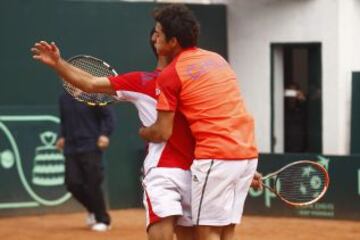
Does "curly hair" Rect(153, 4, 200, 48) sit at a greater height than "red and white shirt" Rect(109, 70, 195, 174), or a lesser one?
greater

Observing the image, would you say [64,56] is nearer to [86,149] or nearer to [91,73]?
[86,149]

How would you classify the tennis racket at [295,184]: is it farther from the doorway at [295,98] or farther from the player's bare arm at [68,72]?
the doorway at [295,98]

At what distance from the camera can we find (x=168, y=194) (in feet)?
20.6

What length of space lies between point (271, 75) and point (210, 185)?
10045 mm

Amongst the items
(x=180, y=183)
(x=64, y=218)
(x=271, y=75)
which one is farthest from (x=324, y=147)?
(x=180, y=183)

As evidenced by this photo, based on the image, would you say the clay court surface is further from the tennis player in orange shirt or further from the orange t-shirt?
the orange t-shirt

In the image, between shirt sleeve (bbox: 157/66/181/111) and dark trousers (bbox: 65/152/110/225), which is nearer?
shirt sleeve (bbox: 157/66/181/111)

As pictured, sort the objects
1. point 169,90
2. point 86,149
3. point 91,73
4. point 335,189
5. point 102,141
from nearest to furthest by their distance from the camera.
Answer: point 169,90
point 91,73
point 102,141
point 86,149
point 335,189

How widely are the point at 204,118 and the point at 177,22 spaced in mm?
602

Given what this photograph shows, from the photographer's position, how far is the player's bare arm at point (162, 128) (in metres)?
6.16

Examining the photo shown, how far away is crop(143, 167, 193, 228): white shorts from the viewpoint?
6254mm

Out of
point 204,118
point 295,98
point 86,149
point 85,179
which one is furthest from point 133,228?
point 204,118

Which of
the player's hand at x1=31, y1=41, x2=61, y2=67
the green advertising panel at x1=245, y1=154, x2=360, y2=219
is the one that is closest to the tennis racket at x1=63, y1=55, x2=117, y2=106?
the player's hand at x1=31, y1=41, x2=61, y2=67

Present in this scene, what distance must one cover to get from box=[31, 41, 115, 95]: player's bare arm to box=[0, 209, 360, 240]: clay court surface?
5301 mm
